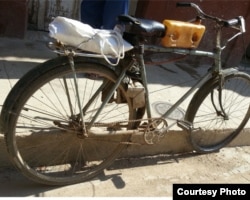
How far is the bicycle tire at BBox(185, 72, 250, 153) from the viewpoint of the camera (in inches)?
137

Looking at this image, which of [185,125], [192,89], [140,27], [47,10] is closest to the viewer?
[140,27]

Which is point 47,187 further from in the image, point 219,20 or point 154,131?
point 219,20

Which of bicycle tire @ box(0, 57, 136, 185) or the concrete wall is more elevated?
the concrete wall

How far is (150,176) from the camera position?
3.48 meters

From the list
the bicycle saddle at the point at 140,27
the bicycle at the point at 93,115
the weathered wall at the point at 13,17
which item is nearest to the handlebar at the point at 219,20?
the bicycle at the point at 93,115

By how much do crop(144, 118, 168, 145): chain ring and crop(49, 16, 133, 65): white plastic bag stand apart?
2.46 feet

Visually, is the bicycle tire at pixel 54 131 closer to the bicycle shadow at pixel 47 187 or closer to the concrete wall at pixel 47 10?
the bicycle shadow at pixel 47 187

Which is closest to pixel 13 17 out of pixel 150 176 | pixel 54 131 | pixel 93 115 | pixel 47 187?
pixel 54 131

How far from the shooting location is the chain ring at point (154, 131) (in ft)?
10.6

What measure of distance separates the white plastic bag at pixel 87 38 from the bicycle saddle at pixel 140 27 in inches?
4.4

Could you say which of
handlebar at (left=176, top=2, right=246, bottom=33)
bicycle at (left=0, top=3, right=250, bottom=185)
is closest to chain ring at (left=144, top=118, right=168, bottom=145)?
bicycle at (left=0, top=3, right=250, bottom=185)

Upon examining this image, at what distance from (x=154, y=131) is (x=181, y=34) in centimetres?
83

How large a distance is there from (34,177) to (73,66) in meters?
0.92

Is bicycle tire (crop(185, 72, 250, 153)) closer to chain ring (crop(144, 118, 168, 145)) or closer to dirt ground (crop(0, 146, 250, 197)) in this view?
dirt ground (crop(0, 146, 250, 197))
